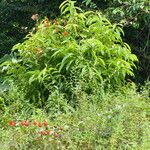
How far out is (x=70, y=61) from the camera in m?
5.19

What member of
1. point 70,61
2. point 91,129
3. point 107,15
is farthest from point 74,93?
point 107,15

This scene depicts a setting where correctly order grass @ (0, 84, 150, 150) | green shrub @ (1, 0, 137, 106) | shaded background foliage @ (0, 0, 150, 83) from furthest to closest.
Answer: shaded background foliage @ (0, 0, 150, 83) → green shrub @ (1, 0, 137, 106) → grass @ (0, 84, 150, 150)

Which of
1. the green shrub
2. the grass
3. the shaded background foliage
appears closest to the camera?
the grass

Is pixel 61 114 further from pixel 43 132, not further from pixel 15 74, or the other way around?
pixel 15 74

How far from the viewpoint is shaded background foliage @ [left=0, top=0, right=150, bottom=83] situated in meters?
6.69

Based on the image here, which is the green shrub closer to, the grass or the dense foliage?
the dense foliage

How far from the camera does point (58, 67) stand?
534 centimetres

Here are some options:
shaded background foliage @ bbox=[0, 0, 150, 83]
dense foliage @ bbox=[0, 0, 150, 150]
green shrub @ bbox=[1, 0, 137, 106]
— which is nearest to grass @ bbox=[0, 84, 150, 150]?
dense foliage @ bbox=[0, 0, 150, 150]

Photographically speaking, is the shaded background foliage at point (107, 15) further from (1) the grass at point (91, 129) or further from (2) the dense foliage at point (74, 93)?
(1) the grass at point (91, 129)

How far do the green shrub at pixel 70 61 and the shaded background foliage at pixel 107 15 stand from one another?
991mm

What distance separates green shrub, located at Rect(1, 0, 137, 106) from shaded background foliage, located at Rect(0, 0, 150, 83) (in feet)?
3.25

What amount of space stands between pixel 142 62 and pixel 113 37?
5.59ft

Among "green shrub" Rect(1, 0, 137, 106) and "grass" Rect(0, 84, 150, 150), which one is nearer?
"grass" Rect(0, 84, 150, 150)

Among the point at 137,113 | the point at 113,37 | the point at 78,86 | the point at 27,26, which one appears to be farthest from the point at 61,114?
the point at 27,26
